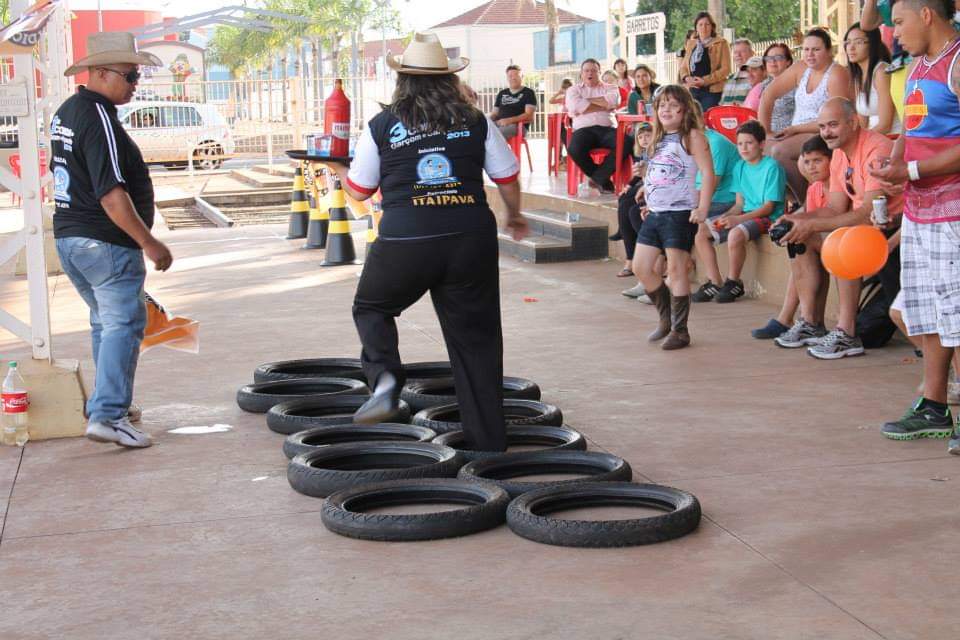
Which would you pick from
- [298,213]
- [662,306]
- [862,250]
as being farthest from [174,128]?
[862,250]

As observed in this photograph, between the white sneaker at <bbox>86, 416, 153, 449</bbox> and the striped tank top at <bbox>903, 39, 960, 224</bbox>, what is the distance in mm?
3853

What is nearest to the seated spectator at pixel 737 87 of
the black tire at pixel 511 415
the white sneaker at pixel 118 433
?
the black tire at pixel 511 415

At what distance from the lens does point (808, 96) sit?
10.6 meters

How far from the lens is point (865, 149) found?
8047 millimetres

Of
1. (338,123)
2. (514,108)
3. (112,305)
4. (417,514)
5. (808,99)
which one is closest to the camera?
(417,514)

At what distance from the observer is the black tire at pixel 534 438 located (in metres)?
5.87

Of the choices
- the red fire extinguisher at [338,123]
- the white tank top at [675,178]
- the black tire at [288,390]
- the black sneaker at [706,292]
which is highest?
the red fire extinguisher at [338,123]

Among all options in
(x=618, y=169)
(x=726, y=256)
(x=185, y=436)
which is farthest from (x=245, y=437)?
(x=618, y=169)

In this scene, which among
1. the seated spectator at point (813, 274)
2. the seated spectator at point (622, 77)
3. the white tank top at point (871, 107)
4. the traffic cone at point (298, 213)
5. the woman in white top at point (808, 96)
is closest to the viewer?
the seated spectator at point (813, 274)

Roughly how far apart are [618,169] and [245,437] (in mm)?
8776

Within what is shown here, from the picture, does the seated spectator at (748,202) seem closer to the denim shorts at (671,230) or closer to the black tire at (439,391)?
the denim shorts at (671,230)

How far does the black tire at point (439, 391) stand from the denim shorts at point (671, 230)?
196cm

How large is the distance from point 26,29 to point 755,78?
8.60 metres

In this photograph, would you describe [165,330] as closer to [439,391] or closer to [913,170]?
[439,391]
